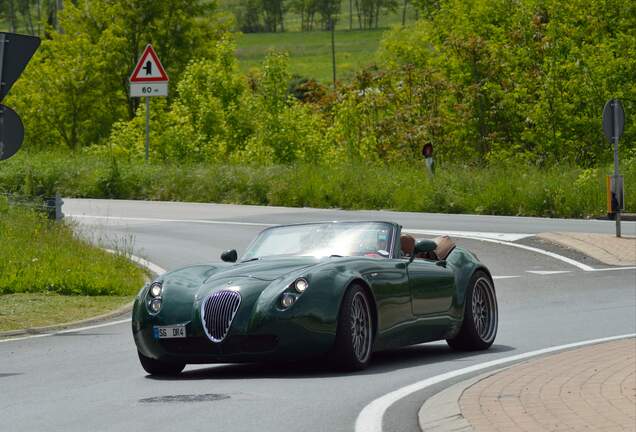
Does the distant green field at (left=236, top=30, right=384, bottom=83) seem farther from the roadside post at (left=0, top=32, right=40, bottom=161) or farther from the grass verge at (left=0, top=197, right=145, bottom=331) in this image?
the roadside post at (left=0, top=32, right=40, bottom=161)

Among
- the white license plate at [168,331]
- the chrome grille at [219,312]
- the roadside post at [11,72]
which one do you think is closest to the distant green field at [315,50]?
the roadside post at [11,72]

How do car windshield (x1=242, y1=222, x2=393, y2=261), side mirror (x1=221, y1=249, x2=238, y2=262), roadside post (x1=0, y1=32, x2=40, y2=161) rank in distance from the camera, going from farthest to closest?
1. roadside post (x1=0, y1=32, x2=40, y2=161)
2. side mirror (x1=221, y1=249, x2=238, y2=262)
3. car windshield (x1=242, y1=222, x2=393, y2=261)

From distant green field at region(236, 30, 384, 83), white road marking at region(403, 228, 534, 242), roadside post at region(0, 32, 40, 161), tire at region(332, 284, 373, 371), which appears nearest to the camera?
tire at region(332, 284, 373, 371)

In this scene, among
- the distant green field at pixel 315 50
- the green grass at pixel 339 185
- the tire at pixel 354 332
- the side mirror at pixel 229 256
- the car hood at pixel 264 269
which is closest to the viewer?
the tire at pixel 354 332

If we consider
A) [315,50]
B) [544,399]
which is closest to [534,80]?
[544,399]

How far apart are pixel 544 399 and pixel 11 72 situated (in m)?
7.87

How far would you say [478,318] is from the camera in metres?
12.8

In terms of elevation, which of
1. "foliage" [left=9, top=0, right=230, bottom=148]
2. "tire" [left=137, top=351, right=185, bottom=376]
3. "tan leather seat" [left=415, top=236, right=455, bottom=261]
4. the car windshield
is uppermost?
"foliage" [left=9, top=0, right=230, bottom=148]

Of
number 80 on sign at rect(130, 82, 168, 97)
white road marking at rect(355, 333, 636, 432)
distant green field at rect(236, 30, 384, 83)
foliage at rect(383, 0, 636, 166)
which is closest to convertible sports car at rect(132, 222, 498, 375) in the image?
white road marking at rect(355, 333, 636, 432)

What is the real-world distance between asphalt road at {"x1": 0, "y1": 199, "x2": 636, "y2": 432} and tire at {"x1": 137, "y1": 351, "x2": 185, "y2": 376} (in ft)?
0.32

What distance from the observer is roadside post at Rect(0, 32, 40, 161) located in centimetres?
1446

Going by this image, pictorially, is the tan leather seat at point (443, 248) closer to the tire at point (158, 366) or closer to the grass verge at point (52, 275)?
the tire at point (158, 366)

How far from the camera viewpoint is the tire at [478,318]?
41.4 ft

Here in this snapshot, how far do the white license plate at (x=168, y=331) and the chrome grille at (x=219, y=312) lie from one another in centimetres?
19
